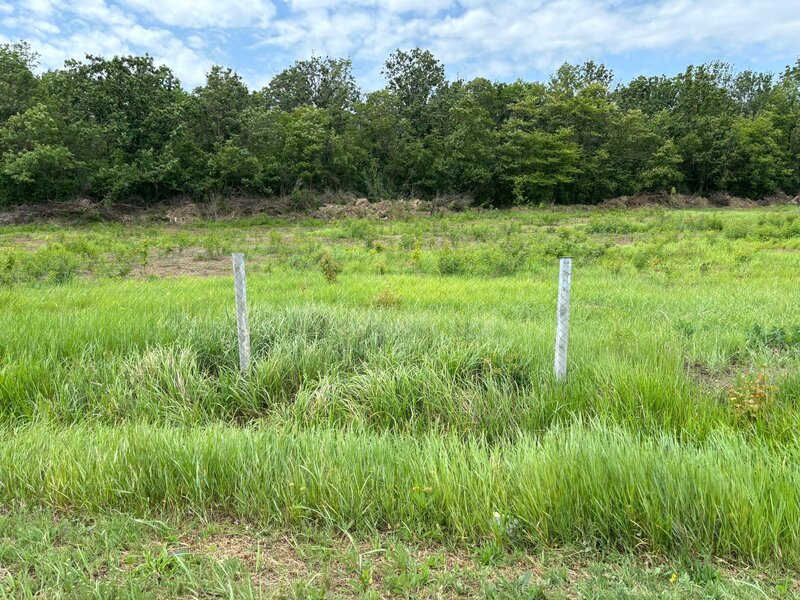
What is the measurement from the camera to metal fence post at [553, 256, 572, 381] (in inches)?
163

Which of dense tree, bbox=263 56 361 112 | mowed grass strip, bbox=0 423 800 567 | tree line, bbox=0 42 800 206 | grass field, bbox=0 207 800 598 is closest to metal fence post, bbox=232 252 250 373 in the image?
grass field, bbox=0 207 800 598

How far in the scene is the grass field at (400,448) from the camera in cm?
246

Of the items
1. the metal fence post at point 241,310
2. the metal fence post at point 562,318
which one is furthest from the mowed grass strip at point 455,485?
the metal fence post at point 241,310

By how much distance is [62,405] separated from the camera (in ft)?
15.0

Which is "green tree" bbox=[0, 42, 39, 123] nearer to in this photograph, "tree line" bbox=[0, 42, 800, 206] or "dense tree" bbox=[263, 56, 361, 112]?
"tree line" bbox=[0, 42, 800, 206]

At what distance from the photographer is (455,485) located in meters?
2.93

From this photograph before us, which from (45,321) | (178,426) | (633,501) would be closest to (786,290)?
(633,501)

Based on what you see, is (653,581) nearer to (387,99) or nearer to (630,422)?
(630,422)

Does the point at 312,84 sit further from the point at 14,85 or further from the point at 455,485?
the point at 455,485

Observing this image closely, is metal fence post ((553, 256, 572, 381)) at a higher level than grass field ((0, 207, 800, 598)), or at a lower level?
higher

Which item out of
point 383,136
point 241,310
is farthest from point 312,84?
point 241,310

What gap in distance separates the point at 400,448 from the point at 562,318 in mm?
1675

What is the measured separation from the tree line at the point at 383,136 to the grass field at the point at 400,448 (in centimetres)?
2934

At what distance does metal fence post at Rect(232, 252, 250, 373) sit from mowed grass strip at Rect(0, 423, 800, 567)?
136 centimetres
